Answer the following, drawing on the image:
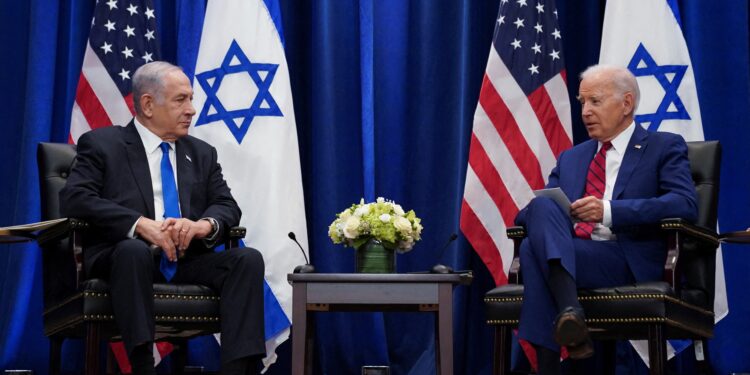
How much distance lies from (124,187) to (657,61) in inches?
110

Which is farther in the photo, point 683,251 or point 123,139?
point 123,139

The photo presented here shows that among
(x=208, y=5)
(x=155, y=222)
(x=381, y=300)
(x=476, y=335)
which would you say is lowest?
(x=476, y=335)

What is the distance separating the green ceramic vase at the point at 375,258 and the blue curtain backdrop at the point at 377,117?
3.88 ft

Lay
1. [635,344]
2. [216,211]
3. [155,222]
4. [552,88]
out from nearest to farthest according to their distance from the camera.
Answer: [155,222]
[216,211]
[635,344]
[552,88]

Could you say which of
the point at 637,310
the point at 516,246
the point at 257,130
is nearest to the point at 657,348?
the point at 637,310

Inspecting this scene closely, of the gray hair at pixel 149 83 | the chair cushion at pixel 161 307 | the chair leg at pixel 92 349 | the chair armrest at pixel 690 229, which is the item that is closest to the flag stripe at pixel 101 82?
the gray hair at pixel 149 83

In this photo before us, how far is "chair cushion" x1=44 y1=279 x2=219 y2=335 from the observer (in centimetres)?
380

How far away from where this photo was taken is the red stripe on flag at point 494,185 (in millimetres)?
5242

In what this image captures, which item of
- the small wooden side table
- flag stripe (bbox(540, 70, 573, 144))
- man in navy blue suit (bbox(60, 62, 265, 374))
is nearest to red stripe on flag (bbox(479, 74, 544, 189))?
flag stripe (bbox(540, 70, 573, 144))

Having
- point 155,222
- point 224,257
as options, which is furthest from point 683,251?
point 155,222

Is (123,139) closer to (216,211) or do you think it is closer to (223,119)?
(216,211)

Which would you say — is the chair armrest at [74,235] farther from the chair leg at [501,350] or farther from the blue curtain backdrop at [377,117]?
the chair leg at [501,350]

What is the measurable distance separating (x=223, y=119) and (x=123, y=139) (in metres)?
0.91

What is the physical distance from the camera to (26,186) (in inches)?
215
